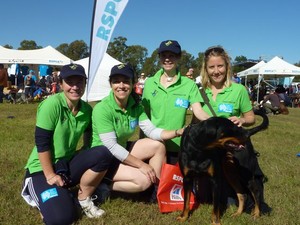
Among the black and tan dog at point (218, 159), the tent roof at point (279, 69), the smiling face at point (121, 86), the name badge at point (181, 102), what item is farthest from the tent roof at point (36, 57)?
the black and tan dog at point (218, 159)

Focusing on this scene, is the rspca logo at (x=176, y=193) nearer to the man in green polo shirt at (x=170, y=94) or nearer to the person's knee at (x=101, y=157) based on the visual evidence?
the man in green polo shirt at (x=170, y=94)

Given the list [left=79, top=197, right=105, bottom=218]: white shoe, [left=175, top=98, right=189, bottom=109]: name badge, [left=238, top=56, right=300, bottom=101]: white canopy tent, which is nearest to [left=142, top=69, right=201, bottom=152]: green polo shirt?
[left=175, top=98, right=189, bottom=109]: name badge

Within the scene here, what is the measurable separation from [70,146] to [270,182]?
2.63 m

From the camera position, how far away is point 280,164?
5.45 metres

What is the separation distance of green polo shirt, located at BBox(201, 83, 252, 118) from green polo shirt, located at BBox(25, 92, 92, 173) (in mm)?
1228

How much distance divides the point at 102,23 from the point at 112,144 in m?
2.21

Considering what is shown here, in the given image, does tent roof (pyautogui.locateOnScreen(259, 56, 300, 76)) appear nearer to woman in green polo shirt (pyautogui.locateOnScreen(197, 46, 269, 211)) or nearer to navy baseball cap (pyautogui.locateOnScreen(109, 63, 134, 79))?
woman in green polo shirt (pyautogui.locateOnScreen(197, 46, 269, 211))

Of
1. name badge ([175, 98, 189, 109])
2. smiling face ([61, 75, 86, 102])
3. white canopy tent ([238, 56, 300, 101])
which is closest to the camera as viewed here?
smiling face ([61, 75, 86, 102])

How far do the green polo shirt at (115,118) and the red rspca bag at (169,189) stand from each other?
0.50 m

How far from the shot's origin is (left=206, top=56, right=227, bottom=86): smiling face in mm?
3480

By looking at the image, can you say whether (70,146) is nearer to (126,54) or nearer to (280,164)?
(280,164)

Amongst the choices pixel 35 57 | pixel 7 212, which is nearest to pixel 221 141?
pixel 7 212

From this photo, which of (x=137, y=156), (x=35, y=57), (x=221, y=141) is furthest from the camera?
(x=35, y=57)

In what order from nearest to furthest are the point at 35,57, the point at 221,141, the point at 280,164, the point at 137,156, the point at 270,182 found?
the point at 221,141, the point at 137,156, the point at 270,182, the point at 280,164, the point at 35,57
